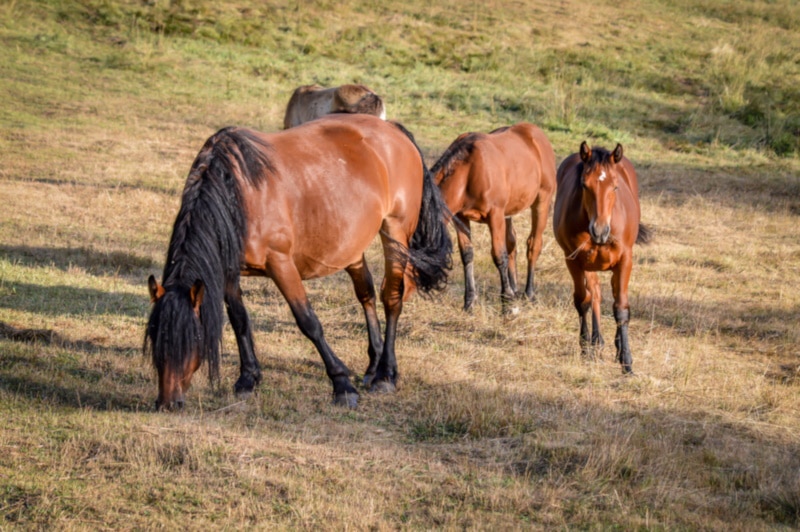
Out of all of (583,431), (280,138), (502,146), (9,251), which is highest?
(280,138)

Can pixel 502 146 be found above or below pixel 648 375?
above

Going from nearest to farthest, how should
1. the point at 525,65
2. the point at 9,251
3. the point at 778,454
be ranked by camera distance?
the point at 778,454 → the point at 9,251 → the point at 525,65

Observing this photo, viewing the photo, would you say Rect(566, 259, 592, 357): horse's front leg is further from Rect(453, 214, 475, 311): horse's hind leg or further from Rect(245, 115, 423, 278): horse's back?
Rect(245, 115, 423, 278): horse's back

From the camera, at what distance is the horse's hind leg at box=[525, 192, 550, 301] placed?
9531 millimetres

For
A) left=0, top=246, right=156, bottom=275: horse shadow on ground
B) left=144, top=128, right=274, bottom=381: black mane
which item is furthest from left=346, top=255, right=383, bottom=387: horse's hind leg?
left=0, top=246, right=156, bottom=275: horse shadow on ground

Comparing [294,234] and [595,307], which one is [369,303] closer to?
[294,234]

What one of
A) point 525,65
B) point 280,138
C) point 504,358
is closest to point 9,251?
point 280,138

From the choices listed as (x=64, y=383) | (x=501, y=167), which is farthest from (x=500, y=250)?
(x=64, y=383)

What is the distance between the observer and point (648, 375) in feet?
22.2

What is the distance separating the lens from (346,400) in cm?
579

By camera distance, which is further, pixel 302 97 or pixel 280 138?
pixel 302 97

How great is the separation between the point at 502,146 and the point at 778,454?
529 cm

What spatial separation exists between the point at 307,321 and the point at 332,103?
26.2ft

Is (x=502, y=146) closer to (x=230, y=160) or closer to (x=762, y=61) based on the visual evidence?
(x=230, y=160)
